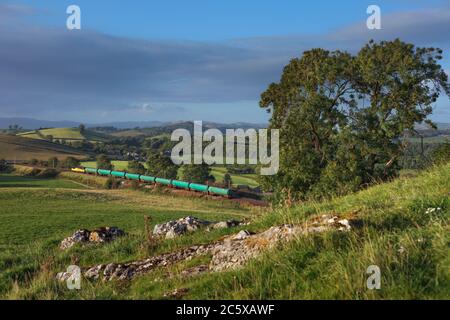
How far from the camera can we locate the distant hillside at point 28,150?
429 ft

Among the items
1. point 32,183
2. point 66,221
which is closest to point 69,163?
point 32,183

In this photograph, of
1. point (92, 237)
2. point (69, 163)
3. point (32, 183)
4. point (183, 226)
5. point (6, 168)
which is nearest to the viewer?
point (183, 226)

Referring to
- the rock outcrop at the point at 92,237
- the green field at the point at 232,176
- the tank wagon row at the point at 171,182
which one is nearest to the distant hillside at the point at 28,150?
the green field at the point at 232,176

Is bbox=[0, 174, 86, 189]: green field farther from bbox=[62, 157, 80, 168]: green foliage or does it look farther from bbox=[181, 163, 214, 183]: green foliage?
bbox=[62, 157, 80, 168]: green foliage

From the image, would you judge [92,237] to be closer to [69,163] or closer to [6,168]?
[6,168]

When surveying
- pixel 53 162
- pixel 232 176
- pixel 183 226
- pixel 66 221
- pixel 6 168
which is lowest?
pixel 232 176

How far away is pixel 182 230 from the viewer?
12.2 meters

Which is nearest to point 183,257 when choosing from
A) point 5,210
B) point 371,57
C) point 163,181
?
point 371,57

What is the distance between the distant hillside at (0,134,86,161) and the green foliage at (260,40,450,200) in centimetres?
11283

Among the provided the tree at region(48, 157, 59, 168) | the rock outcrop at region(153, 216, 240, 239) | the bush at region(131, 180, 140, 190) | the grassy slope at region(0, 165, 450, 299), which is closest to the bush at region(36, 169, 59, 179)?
the tree at region(48, 157, 59, 168)

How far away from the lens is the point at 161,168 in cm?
10825

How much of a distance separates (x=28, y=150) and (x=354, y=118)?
13313cm

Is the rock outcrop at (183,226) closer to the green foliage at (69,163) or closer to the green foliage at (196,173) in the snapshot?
the green foliage at (196,173)

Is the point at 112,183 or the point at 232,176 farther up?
the point at 112,183
